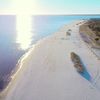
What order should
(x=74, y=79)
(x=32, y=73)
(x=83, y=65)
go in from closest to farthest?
1. (x=74, y=79)
2. (x=32, y=73)
3. (x=83, y=65)

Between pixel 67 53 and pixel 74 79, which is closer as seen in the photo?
pixel 74 79

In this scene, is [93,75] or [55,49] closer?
[93,75]

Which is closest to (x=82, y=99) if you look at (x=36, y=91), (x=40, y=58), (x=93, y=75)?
(x=36, y=91)

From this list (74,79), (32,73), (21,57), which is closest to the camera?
(74,79)

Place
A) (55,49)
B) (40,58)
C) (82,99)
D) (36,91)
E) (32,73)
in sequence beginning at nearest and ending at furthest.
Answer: (82,99) < (36,91) < (32,73) < (40,58) < (55,49)

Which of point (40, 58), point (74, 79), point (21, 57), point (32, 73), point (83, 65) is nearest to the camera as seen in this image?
point (74, 79)

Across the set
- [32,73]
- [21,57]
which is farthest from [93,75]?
[21,57]

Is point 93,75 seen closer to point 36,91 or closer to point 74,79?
point 74,79

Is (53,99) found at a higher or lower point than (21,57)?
higher

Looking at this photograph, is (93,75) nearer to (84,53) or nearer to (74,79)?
(74,79)
